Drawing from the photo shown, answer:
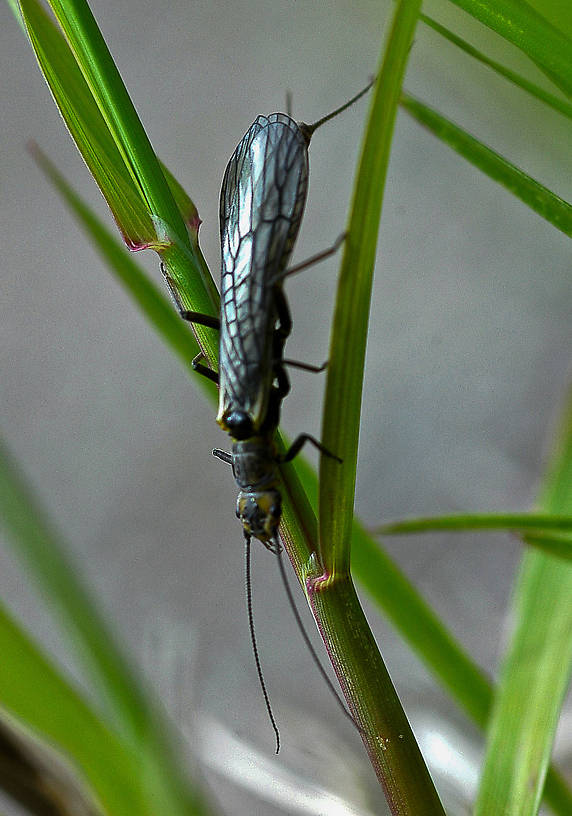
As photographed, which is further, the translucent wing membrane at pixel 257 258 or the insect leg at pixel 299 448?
the translucent wing membrane at pixel 257 258

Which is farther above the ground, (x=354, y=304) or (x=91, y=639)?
(x=354, y=304)

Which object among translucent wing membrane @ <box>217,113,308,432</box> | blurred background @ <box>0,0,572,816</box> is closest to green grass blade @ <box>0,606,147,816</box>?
translucent wing membrane @ <box>217,113,308,432</box>

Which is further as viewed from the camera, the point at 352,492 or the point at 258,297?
the point at 258,297

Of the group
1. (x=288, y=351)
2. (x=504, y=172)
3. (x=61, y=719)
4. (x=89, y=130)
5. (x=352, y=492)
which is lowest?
(x=61, y=719)

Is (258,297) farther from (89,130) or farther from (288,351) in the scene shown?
(288,351)

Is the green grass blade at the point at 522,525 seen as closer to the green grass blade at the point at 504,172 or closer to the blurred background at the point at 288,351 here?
the green grass blade at the point at 504,172

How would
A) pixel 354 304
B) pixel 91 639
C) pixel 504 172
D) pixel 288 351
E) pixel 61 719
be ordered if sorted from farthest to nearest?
pixel 288 351 → pixel 91 639 → pixel 61 719 → pixel 504 172 → pixel 354 304

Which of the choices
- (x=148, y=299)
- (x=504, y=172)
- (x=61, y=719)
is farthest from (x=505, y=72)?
(x=61, y=719)

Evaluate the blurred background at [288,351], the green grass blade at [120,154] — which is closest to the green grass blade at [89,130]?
the green grass blade at [120,154]
